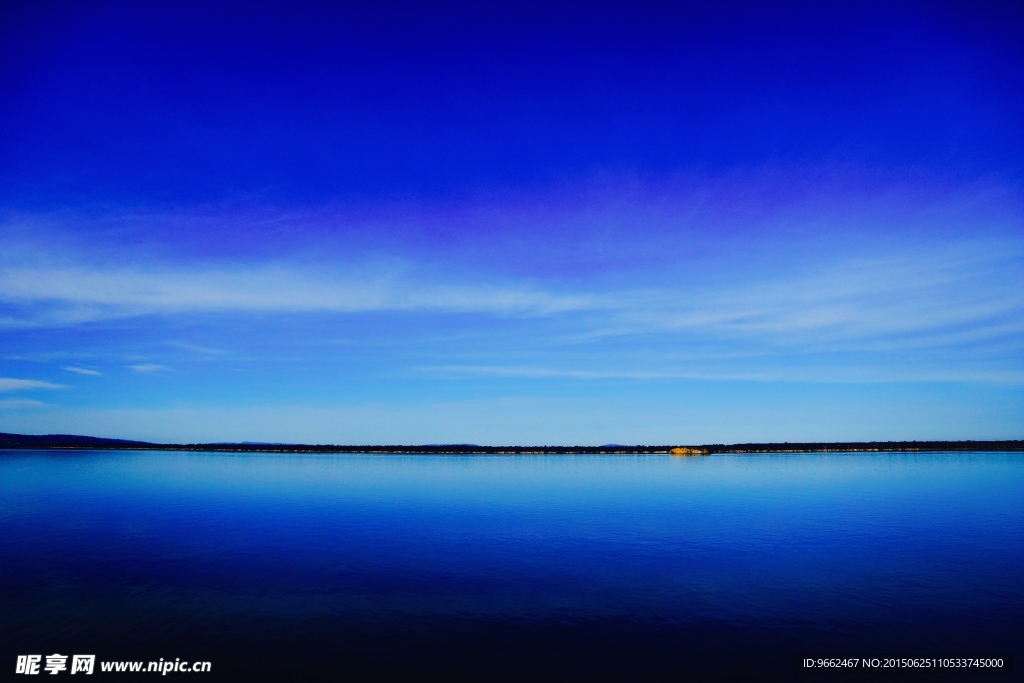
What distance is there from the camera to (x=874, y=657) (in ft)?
56.9

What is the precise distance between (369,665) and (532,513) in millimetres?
35423

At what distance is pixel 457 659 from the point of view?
1697 cm

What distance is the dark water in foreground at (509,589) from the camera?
1739cm

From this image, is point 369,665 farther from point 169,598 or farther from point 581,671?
point 169,598

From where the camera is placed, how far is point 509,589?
2458 cm

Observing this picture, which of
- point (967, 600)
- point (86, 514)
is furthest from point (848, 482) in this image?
point (86, 514)

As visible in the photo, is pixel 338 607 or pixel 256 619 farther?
pixel 338 607

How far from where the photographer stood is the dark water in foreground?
1739cm

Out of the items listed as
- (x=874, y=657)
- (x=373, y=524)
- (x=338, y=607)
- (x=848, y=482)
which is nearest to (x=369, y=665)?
(x=338, y=607)

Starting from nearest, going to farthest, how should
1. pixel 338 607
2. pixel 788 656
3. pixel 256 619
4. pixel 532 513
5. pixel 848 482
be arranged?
pixel 788 656, pixel 256 619, pixel 338 607, pixel 532 513, pixel 848 482

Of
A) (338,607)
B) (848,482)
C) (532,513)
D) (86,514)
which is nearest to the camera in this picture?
(338,607)

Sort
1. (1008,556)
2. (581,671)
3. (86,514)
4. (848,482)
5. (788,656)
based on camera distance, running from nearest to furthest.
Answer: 1. (581,671)
2. (788,656)
3. (1008,556)
4. (86,514)
5. (848,482)

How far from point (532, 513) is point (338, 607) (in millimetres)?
30915

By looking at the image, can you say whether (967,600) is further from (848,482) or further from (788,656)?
(848,482)
